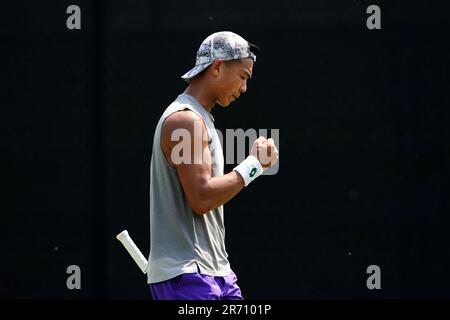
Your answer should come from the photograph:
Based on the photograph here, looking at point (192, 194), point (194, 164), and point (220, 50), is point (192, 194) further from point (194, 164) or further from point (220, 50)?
point (220, 50)

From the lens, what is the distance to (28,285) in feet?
18.0

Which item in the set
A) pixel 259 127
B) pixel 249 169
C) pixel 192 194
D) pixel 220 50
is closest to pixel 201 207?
pixel 192 194

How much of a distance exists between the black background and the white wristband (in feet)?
5.41

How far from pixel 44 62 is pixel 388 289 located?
2.04 m

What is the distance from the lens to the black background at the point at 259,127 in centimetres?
536

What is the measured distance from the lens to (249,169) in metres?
3.67

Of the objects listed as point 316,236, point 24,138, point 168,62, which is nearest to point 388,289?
point 316,236

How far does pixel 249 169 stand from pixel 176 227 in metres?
0.31

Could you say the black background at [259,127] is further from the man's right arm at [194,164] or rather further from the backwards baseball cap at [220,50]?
the man's right arm at [194,164]

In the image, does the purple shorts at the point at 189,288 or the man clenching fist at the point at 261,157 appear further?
the man clenching fist at the point at 261,157

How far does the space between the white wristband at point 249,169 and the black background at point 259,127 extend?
1.65 m

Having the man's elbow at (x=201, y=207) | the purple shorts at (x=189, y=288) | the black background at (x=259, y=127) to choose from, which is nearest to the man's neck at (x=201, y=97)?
the man's elbow at (x=201, y=207)
